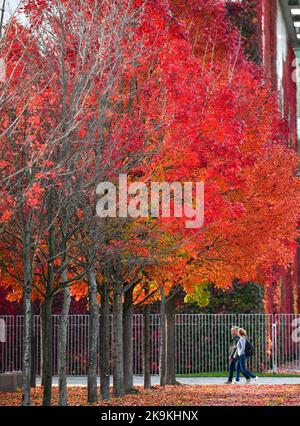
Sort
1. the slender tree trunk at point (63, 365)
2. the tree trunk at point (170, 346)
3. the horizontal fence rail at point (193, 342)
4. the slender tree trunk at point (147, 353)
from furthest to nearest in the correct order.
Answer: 1. the horizontal fence rail at point (193, 342)
2. the tree trunk at point (170, 346)
3. the slender tree trunk at point (147, 353)
4. the slender tree trunk at point (63, 365)

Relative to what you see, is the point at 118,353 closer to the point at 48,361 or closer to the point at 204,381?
the point at 48,361

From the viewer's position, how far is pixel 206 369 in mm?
43531

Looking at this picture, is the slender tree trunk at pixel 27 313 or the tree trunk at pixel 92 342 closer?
the slender tree trunk at pixel 27 313

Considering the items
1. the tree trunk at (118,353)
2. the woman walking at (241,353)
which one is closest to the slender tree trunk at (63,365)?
the tree trunk at (118,353)

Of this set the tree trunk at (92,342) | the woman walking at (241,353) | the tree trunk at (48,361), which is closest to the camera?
the tree trunk at (48,361)

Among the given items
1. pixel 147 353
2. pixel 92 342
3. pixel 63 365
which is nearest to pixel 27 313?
pixel 63 365

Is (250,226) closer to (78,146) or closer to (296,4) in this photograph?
(78,146)

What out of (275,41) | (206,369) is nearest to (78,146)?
(206,369)

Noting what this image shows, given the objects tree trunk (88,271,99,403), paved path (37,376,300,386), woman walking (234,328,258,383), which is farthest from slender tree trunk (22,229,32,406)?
paved path (37,376,300,386)

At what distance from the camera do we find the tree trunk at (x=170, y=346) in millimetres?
37969

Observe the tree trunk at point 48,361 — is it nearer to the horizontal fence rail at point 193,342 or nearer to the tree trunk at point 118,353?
the tree trunk at point 118,353

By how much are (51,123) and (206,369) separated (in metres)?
21.5

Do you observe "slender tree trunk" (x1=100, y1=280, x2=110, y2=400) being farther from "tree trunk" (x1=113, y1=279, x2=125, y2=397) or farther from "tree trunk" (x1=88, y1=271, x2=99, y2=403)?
"tree trunk" (x1=113, y1=279, x2=125, y2=397)

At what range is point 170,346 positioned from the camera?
38.8 m
